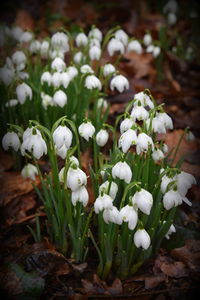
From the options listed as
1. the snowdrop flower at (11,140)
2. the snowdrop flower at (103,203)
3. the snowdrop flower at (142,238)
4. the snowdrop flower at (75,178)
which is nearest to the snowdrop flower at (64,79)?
the snowdrop flower at (11,140)

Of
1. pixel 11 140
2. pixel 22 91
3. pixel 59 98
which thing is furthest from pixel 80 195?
pixel 22 91

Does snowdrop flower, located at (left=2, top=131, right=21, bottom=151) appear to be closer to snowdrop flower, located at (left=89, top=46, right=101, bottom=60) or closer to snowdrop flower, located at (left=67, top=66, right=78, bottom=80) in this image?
snowdrop flower, located at (left=67, top=66, right=78, bottom=80)

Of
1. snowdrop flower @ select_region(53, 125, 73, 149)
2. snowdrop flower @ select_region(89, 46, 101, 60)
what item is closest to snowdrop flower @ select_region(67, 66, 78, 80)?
snowdrop flower @ select_region(89, 46, 101, 60)

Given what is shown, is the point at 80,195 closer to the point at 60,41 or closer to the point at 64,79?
the point at 64,79

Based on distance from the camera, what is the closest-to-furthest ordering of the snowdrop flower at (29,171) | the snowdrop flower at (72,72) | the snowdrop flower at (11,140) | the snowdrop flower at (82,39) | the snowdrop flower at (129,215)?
the snowdrop flower at (129,215) → the snowdrop flower at (11,140) → the snowdrop flower at (29,171) → the snowdrop flower at (72,72) → the snowdrop flower at (82,39)

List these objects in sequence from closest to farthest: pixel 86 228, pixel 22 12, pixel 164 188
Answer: pixel 164 188 < pixel 86 228 < pixel 22 12

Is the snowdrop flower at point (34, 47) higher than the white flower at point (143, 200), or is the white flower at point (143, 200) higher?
the snowdrop flower at point (34, 47)

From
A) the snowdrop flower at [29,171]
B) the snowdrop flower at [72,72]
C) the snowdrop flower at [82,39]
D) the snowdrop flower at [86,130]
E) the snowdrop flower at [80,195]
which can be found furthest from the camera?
the snowdrop flower at [82,39]

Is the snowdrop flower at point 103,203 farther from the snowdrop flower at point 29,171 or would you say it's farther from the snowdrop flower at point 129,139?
the snowdrop flower at point 29,171

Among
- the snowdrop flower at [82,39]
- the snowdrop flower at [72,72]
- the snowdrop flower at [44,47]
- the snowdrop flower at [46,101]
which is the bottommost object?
the snowdrop flower at [46,101]

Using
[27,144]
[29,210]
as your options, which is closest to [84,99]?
[29,210]

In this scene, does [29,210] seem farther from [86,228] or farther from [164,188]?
[164,188]
